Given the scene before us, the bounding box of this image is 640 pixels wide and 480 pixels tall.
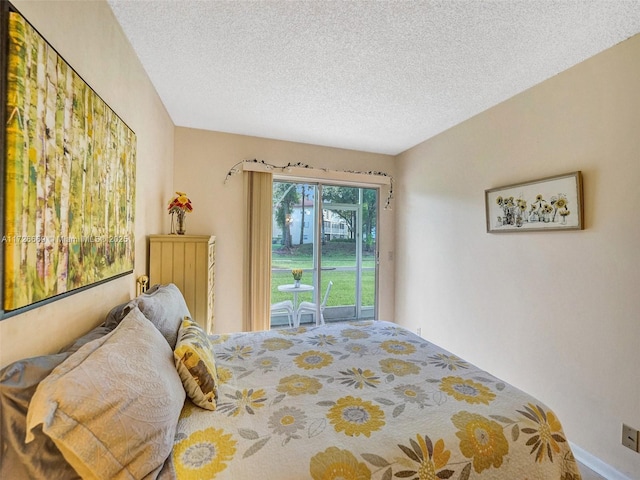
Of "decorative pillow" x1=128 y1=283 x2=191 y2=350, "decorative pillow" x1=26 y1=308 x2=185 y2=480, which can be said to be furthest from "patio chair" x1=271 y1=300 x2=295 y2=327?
"decorative pillow" x1=26 y1=308 x2=185 y2=480

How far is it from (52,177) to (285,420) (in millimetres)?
1174

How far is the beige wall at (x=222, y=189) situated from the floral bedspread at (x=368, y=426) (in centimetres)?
177

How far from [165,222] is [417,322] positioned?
2.98 metres

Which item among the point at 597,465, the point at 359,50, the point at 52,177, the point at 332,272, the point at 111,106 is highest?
the point at 359,50

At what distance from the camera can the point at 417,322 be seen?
11.5 feet

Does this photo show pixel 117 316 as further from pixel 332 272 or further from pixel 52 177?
pixel 332 272

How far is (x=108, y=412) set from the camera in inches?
30.3

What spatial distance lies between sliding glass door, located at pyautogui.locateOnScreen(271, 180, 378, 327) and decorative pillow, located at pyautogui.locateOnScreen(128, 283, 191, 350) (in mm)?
1960

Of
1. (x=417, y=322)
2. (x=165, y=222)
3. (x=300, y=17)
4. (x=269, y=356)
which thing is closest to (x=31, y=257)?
(x=269, y=356)

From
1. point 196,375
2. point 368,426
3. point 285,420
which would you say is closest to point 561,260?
point 368,426

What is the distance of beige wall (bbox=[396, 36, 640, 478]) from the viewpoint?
1.70 metres

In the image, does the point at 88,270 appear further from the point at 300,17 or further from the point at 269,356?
the point at 300,17

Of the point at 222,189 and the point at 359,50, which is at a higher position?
the point at 359,50

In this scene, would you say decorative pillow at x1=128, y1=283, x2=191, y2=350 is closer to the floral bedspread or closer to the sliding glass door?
the floral bedspread
